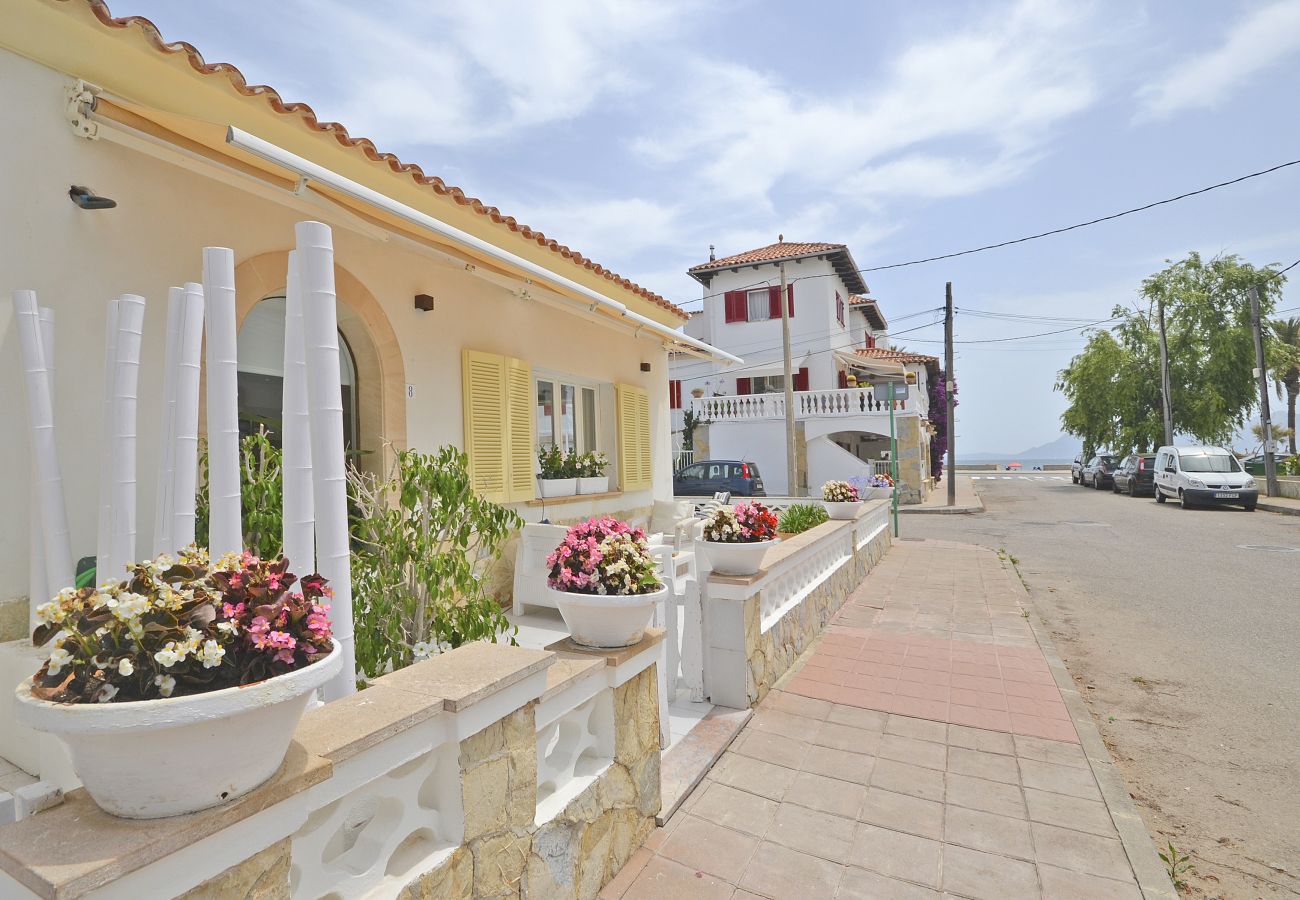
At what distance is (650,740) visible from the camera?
9.57 feet

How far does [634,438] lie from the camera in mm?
8891

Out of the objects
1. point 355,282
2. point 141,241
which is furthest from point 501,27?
point 141,241

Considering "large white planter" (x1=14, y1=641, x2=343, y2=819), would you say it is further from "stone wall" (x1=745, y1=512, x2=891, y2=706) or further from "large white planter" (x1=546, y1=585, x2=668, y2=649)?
"stone wall" (x1=745, y1=512, x2=891, y2=706)

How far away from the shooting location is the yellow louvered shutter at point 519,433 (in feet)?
21.5

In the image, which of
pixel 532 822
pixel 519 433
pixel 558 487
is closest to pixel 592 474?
pixel 558 487

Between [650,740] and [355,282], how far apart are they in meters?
3.93

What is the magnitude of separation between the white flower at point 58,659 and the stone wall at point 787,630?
342cm

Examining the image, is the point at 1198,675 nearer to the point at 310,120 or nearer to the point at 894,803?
the point at 894,803

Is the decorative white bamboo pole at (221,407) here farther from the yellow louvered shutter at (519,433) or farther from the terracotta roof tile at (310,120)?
the yellow louvered shutter at (519,433)

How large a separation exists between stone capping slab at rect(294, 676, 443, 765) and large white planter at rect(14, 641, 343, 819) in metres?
0.23

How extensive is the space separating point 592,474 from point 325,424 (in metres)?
5.70

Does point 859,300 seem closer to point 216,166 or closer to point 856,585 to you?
point 856,585

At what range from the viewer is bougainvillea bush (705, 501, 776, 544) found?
435cm

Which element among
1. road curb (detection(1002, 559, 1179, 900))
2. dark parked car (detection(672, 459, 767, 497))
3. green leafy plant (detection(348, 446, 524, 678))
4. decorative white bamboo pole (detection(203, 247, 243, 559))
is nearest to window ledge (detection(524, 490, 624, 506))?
green leafy plant (detection(348, 446, 524, 678))
